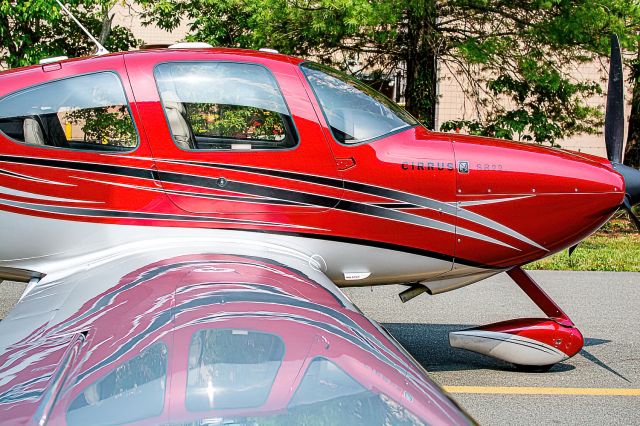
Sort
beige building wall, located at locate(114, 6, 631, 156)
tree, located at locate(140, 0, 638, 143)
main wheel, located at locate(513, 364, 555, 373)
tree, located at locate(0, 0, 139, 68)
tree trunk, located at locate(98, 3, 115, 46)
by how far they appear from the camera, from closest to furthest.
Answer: main wheel, located at locate(513, 364, 555, 373), tree, located at locate(140, 0, 638, 143), tree trunk, located at locate(98, 3, 115, 46), tree, located at locate(0, 0, 139, 68), beige building wall, located at locate(114, 6, 631, 156)

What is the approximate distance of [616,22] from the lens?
511 inches

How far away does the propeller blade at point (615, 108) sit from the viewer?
6562mm

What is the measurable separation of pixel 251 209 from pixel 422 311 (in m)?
3.55

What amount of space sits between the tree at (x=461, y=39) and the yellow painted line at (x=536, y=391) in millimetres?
7465

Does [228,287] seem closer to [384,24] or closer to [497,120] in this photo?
[384,24]

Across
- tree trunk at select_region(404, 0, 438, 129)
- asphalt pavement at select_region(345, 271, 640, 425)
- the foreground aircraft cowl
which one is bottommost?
asphalt pavement at select_region(345, 271, 640, 425)

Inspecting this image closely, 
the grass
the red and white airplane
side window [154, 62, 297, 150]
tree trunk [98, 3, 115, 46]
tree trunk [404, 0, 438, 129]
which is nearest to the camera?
the red and white airplane

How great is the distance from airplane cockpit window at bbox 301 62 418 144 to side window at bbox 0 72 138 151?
121cm

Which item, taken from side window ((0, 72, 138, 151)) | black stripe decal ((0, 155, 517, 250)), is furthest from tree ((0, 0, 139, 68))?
black stripe decal ((0, 155, 517, 250))

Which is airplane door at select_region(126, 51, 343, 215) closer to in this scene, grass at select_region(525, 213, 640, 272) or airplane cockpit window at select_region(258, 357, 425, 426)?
airplane cockpit window at select_region(258, 357, 425, 426)

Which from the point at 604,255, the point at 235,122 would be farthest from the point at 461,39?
the point at 235,122

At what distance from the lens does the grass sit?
1098 cm

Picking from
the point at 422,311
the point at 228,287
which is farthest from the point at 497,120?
the point at 228,287

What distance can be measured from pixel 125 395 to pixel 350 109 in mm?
3780
